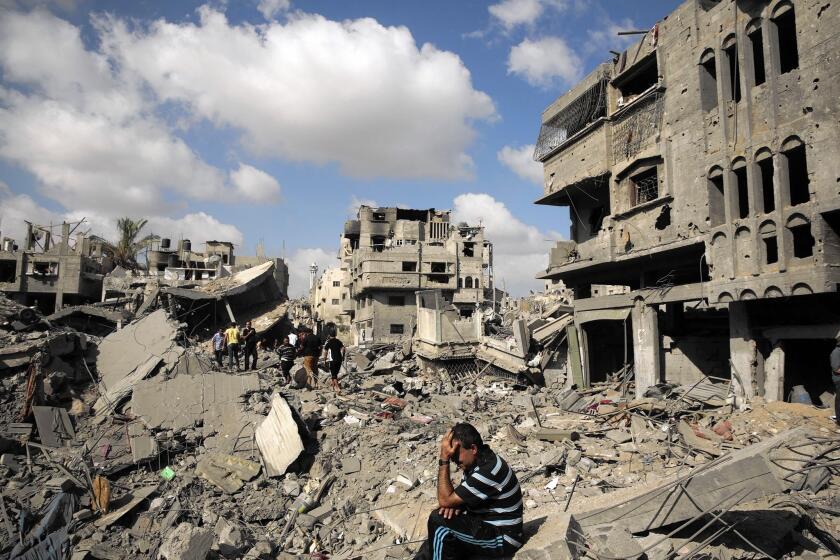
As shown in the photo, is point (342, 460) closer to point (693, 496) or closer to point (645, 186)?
point (693, 496)

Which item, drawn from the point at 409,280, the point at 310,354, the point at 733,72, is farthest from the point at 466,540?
the point at 409,280

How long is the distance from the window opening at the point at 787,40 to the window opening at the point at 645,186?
149 inches

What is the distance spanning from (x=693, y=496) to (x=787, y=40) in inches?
487

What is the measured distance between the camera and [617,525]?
5055mm

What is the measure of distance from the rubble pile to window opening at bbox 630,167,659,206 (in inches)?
222

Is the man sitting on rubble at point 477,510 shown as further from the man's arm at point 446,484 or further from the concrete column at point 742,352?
the concrete column at point 742,352

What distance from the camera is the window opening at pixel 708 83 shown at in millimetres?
13578

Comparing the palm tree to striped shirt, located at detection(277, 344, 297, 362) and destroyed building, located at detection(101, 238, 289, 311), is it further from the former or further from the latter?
striped shirt, located at detection(277, 344, 297, 362)

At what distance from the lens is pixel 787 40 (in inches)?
495

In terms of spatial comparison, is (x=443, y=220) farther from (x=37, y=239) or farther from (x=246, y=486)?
(x=246, y=486)

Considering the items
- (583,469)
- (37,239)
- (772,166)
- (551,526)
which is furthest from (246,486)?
(37,239)

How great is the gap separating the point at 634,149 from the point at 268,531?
13857mm

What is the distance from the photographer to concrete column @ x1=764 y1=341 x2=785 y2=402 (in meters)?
11.6

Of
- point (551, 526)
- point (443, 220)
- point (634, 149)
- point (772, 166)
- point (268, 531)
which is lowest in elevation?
point (268, 531)
